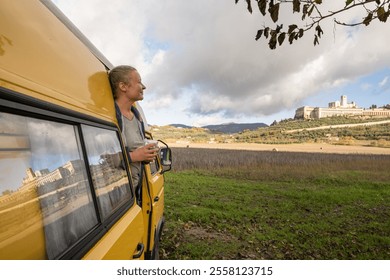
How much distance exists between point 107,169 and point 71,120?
59cm

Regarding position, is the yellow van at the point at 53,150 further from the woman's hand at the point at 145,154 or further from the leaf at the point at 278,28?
the leaf at the point at 278,28

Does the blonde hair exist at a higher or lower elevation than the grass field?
higher

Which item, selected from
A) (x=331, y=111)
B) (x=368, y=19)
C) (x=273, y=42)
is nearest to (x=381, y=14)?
(x=368, y=19)

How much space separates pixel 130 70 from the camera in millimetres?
2672

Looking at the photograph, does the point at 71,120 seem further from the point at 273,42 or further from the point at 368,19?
the point at 368,19

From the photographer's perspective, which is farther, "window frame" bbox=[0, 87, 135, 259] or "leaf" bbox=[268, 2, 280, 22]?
"leaf" bbox=[268, 2, 280, 22]

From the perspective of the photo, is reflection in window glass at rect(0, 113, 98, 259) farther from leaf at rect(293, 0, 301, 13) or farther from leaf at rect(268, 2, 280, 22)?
leaf at rect(293, 0, 301, 13)

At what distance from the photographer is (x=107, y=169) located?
209 cm

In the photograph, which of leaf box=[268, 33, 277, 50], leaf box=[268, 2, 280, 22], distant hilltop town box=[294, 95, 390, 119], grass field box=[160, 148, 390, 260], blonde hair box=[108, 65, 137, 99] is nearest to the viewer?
leaf box=[268, 2, 280, 22]

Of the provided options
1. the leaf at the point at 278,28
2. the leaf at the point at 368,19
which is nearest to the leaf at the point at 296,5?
the leaf at the point at 278,28

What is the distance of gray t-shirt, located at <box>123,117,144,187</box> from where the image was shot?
9.41 ft

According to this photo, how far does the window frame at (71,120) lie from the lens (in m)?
1.10

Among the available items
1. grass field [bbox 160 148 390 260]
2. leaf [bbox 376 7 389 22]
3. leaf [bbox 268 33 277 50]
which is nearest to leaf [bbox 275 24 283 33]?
leaf [bbox 268 33 277 50]

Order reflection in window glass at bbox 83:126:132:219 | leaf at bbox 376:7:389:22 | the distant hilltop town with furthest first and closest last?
the distant hilltop town < leaf at bbox 376:7:389:22 < reflection in window glass at bbox 83:126:132:219
